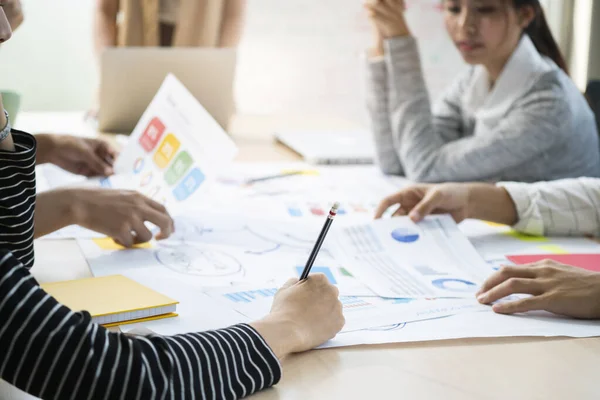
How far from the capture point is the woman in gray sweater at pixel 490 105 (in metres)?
1.56

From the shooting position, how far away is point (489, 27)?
5.38ft

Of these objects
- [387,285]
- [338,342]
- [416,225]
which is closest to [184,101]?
[416,225]

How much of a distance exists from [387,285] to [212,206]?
1.64 ft

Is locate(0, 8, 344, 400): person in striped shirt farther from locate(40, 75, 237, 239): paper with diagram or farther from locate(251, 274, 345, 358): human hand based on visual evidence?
locate(40, 75, 237, 239): paper with diagram

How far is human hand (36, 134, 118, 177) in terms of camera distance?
152 centimetres

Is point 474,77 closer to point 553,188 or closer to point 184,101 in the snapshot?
point 553,188

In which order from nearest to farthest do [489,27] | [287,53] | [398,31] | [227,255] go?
[227,255] → [489,27] → [398,31] → [287,53]

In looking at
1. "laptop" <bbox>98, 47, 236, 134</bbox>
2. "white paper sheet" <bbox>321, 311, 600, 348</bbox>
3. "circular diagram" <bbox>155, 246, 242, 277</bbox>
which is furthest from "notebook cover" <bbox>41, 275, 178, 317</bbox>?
"laptop" <bbox>98, 47, 236, 134</bbox>

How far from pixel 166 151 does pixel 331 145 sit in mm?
641

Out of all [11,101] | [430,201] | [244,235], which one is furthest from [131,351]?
[11,101]

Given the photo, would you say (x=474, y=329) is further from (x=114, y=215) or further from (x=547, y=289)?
(x=114, y=215)

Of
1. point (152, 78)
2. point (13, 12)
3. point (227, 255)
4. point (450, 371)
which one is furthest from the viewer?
point (152, 78)

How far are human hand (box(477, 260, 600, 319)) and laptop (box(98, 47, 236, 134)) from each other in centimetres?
120

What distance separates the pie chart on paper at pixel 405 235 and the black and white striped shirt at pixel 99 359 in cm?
49
